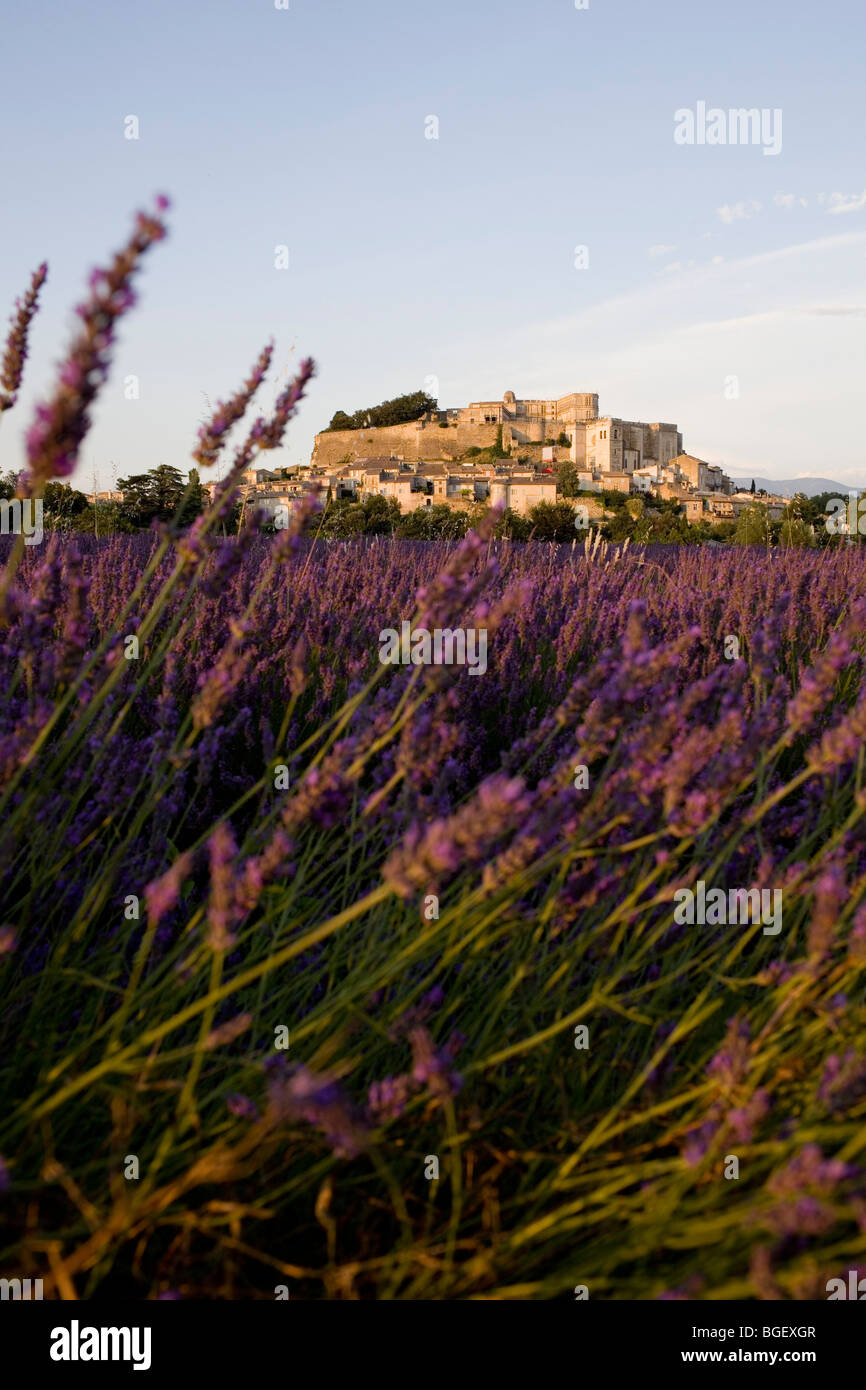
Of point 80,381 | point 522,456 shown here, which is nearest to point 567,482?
point 522,456

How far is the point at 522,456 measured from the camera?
9550cm

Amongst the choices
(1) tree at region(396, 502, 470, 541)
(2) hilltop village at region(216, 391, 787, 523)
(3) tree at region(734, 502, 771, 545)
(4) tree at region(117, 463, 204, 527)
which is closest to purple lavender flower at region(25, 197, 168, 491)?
(4) tree at region(117, 463, 204, 527)

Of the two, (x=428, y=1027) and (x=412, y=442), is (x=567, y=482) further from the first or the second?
(x=428, y=1027)

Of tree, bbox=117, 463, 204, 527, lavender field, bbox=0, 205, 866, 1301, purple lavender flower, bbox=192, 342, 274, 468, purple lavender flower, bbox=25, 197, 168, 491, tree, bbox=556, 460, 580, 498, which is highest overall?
tree, bbox=556, 460, 580, 498

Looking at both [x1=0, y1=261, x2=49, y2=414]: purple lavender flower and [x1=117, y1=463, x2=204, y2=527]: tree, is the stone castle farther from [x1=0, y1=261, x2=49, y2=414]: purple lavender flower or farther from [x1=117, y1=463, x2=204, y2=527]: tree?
[x1=0, y1=261, x2=49, y2=414]: purple lavender flower

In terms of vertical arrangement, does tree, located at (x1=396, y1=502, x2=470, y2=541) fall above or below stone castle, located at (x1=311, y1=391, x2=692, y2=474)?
below

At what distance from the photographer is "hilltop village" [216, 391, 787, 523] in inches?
3142

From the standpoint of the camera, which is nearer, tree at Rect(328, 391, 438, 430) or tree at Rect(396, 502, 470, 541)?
tree at Rect(396, 502, 470, 541)

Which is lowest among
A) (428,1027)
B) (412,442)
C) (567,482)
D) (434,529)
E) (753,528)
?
(428,1027)

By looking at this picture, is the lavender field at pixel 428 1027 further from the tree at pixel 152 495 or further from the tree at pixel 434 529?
the tree at pixel 434 529

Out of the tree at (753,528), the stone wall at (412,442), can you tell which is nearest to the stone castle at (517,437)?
the stone wall at (412,442)

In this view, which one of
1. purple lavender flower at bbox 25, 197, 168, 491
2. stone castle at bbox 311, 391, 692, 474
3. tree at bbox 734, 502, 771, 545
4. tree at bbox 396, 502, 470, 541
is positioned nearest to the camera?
purple lavender flower at bbox 25, 197, 168, 491

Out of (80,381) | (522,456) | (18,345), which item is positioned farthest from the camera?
(522,456)
